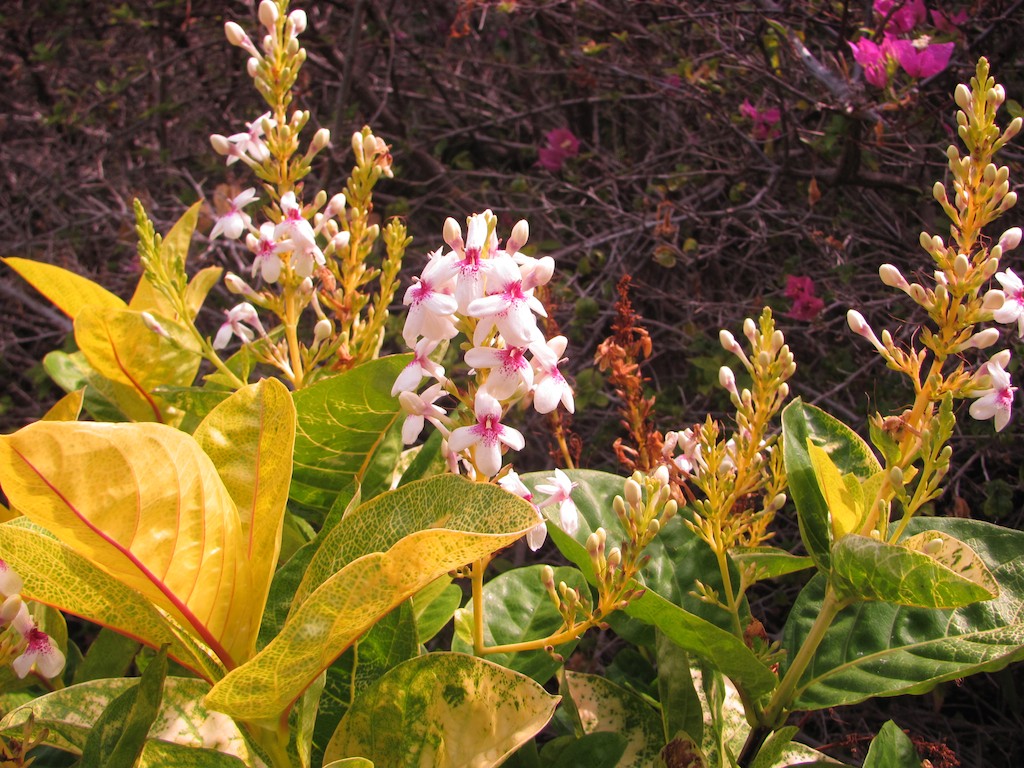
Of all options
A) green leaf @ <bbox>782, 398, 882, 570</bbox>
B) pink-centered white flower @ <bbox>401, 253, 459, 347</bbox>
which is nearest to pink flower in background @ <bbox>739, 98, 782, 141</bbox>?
green leaf @ <bbox>782, 398, 882, 570</bbox>

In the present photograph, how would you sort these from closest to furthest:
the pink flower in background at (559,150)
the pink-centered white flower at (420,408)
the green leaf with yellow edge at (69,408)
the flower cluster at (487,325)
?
the flower cluster at (487,325), the pink-centered white flower at (420,408), the green leaf with yellow edge at (69,408), the pink flower in background at (559,150)

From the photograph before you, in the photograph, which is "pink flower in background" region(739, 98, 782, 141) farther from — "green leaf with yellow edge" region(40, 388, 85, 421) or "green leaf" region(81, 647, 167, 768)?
"green leaf" region(81, 647, 167, 768)

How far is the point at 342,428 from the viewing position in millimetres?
1053

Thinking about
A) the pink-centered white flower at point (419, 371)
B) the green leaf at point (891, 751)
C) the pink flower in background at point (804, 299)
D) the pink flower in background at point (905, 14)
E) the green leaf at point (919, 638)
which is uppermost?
the pink flower in background at point (905, 14)

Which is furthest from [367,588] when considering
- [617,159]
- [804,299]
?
[617,159]

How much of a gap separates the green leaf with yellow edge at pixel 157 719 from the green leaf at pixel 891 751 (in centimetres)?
63

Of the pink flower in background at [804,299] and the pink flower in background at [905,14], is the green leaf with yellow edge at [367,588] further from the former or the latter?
the pink flower in background at [905,14]

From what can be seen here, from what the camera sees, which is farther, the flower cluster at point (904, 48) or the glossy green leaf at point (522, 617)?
the flower cluster at point (904, 48)

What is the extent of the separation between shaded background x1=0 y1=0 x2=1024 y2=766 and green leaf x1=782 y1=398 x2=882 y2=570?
31 cm

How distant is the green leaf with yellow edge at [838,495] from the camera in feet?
2.97

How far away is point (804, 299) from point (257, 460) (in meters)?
1.45

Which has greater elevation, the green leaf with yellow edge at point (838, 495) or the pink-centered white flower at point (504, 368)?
the pink-centered white flower at point (504, 368)

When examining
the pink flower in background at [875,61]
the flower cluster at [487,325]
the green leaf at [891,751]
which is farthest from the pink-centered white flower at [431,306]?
the pink flower in background at [875,61]

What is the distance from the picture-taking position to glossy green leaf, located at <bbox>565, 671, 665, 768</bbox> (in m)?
1.03
